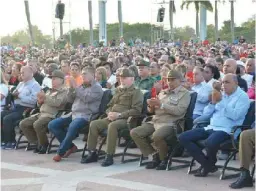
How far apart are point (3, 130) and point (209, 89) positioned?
4327mm

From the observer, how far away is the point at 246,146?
7559mm

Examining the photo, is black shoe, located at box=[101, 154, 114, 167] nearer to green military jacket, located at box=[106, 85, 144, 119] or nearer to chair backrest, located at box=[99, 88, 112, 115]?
green military jacket, located at box=[106, 85, 144, 119]

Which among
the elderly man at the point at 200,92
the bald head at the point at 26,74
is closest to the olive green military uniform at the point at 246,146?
the elderly man at the point at 200,92

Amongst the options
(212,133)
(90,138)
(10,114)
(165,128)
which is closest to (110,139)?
(90,138)

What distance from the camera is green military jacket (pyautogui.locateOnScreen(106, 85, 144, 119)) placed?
965 centimetres

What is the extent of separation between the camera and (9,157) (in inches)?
411

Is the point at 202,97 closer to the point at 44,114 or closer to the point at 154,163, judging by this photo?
the point at 154,163

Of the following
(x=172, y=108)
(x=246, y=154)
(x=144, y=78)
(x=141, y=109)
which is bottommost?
(x=246, y=154)

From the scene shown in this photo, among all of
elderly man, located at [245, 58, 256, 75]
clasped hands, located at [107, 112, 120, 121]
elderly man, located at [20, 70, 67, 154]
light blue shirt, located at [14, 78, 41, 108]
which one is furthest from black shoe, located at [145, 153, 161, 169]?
elderly man, located at [245, 58, 256, 75]

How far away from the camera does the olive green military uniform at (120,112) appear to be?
940 cm

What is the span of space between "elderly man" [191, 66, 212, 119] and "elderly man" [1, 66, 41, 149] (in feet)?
10.9

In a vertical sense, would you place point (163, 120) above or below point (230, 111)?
below

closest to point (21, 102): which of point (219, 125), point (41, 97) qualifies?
point (41, 97)

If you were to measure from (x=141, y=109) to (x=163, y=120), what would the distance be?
82 cm
